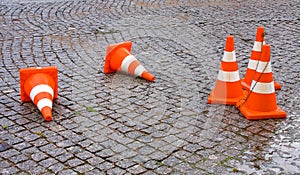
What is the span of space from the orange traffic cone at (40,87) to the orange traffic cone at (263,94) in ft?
7.65

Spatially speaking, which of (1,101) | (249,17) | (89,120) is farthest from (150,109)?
(249,17)

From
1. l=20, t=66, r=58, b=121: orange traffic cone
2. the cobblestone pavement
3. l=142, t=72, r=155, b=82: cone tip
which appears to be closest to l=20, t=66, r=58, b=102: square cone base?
l=20, t=66, r=58, b=121: orange traffic cone

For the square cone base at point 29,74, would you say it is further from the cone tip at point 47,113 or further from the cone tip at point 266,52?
the cone tip at point 266,52

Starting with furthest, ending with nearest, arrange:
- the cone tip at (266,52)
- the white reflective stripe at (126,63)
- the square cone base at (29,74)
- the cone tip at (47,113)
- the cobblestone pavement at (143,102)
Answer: the white reflective stripe at (126,63) → the square cone base at (29,74) → the cone tip at (266,52) → the cone tip at (47,113) → the cobblestone pavement at (143,102)

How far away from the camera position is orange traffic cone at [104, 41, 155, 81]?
6398mm

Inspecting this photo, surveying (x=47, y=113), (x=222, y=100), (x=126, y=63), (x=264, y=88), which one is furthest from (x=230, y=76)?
(x=47, y=113)

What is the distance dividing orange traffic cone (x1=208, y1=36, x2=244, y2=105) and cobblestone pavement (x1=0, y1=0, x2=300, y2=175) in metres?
0.15

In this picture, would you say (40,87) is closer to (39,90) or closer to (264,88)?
(39,90)

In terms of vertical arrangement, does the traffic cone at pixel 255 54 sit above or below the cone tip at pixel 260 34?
below

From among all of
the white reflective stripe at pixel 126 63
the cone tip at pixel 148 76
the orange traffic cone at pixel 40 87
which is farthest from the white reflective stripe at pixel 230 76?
the orange traffic cone at pixel 40 87

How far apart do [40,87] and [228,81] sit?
7.50 feet

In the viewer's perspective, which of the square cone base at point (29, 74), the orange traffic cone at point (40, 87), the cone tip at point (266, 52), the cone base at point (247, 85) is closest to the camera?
the cone tip at point (266, 52)

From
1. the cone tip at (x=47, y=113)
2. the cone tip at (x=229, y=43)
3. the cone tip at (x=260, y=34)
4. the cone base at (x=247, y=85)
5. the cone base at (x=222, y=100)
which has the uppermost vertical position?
the cone tip at (x=260, y=34)

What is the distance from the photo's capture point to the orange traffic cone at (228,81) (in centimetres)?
555
